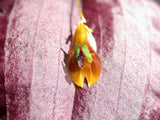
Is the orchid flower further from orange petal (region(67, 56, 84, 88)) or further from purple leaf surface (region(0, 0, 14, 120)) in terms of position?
purple leaf surface (region(0, 0, 14, 120))

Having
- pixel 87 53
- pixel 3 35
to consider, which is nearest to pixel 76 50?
pixel 87 53

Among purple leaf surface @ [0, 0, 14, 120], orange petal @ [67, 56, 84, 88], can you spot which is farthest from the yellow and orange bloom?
purple leaf surface @ [0, 0, 14, 120]

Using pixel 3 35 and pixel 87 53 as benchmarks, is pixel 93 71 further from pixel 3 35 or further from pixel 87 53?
pixel 3 35

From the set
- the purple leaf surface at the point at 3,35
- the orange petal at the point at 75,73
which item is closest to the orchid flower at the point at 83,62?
the orange petal at the point at 75,73

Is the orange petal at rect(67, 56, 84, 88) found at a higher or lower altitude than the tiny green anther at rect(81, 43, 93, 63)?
lower

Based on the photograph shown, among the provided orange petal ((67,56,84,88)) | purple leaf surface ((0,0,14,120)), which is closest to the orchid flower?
orange petal ((67,56,84,88))

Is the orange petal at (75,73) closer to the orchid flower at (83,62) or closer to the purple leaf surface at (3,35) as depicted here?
the orchid flower at (83,62)

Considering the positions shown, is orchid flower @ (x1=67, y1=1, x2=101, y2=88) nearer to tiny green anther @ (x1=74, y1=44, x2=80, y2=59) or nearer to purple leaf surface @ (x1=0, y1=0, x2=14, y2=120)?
tiny green anther @ (x1=74, y1=44, x2=80, y2=59)

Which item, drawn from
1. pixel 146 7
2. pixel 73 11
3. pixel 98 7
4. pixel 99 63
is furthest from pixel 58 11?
pixel 146 7
